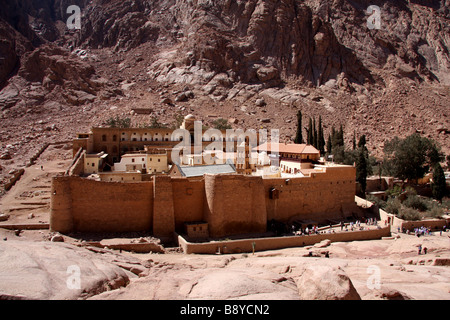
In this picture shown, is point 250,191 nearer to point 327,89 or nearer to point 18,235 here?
point 18,235

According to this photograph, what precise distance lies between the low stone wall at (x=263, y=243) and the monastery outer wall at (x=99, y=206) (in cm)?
250

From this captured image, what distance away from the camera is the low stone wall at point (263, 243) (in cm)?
1728

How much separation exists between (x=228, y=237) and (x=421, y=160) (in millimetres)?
21301

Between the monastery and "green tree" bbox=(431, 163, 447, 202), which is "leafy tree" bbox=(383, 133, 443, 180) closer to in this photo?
"green tree" bbox=(431, 163, 447, 202)

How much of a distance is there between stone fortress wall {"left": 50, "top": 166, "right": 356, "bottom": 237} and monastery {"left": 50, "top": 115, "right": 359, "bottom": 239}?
0.04m

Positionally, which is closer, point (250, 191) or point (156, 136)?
point (250, 191)

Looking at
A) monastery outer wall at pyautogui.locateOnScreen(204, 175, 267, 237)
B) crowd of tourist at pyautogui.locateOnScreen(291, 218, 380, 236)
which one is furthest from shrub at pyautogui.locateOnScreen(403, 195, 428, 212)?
monastery outer wall at pyautogui.locateOnScreen(204, 175, 267, 237)

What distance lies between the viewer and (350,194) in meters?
24.8

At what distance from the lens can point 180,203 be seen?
19.8 m

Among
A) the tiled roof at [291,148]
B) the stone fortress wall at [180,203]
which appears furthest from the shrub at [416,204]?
the stone fortress wall at [180,203]

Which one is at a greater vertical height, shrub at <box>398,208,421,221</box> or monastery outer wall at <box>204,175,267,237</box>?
monastery outer wall at <box>204,175,267,237</box>

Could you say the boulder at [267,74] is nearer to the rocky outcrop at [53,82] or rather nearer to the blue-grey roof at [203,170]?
the rocky outcrop at [53,82]

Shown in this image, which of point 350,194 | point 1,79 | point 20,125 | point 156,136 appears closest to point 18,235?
point 350,194

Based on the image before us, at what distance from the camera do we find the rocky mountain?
55094mm
